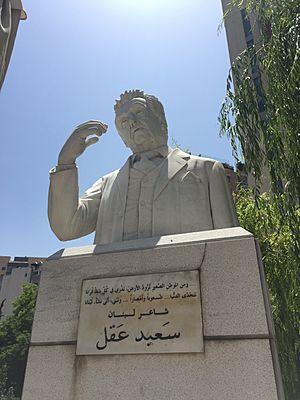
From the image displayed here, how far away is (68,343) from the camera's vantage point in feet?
7.12

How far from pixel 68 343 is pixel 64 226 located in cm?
95

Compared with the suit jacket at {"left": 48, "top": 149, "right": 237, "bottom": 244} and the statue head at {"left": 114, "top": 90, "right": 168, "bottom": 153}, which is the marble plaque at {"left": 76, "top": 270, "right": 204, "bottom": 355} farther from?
the statue head at {"left": 114, "top": 90, "right": 168, "bottom": 153}

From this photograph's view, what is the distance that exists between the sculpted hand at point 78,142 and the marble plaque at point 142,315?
1073mm

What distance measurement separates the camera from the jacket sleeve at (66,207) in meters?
2.71

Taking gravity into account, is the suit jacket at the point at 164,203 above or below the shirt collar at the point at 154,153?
below

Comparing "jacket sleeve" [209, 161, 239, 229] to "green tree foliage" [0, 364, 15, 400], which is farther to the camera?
"green tree foliage" [0, 364, 15, 400]

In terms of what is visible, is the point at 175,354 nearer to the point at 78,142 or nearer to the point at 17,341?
the point at 78,142

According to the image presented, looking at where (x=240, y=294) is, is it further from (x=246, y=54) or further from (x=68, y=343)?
(x=246, y=54)

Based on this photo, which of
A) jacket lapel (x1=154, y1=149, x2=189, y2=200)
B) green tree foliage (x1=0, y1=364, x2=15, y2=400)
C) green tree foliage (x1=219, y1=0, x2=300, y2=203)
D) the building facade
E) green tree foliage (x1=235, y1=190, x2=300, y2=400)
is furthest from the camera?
the building facade

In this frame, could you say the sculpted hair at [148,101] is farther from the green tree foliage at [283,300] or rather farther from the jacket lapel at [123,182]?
the green tree foliage at [283,300]

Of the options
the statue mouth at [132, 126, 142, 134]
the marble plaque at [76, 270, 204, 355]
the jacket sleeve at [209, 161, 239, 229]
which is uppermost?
the statue mouth at [132, 126, 142, 134]

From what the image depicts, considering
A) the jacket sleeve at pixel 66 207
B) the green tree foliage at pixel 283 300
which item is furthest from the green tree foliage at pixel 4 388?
the jacket sleeve at pixel 66 207

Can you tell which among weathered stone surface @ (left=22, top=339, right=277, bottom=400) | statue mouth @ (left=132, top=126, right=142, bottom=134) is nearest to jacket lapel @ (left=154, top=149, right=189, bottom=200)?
statue mouth @ (left=132, top=126, right=142, bottom=134)

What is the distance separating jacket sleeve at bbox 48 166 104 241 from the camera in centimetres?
271
